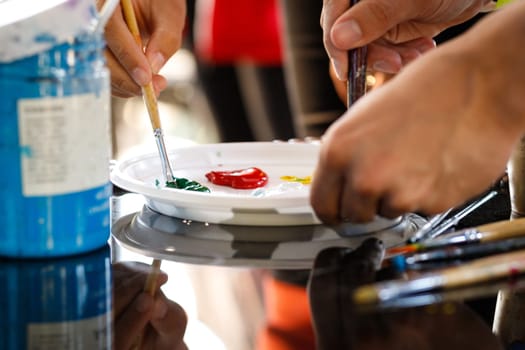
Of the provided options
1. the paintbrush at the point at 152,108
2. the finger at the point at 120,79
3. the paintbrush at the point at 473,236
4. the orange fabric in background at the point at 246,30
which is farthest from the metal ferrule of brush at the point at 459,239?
the orange fabric in background at the point at 246,30

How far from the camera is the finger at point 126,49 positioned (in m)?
1.24

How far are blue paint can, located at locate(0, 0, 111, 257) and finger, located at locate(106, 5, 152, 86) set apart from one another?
282mm

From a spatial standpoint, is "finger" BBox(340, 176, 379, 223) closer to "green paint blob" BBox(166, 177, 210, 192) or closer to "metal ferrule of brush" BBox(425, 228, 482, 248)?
"metal ferrule of brush" BBox(425, 228, 482, 248)

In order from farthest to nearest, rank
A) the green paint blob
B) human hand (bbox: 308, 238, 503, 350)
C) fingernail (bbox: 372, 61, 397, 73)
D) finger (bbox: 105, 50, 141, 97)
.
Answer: fingernail (bbox: 372, 61, 397, 73) → finger (bbox: 105, 50, 141, 97) → the green paint blob → human hand (bbox: 308, 238, 503, 350)

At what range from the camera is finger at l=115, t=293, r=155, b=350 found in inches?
31.7

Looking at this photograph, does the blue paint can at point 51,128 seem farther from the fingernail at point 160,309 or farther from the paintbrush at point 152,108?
the paintbrush at point 152,108

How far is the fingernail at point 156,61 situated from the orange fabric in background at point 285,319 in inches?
20.5

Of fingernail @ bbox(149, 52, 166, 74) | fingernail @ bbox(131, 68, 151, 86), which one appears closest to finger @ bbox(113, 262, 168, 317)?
fingernail @ bbox(131, 68, 151, 86)

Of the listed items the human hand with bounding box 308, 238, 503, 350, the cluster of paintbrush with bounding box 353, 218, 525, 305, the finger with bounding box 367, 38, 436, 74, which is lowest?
the human hand with bounding box 308, 238, 503, 350

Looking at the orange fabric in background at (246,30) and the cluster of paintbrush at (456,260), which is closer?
the cluster of paintbrush at (456,260)

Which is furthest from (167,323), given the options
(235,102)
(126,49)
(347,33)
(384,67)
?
(235,102)

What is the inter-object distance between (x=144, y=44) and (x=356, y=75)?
35 cm

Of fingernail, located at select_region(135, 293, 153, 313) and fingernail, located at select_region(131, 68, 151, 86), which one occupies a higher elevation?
fingernail, located at select_region(131, 68, 151, 86)

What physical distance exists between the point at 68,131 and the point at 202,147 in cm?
44
